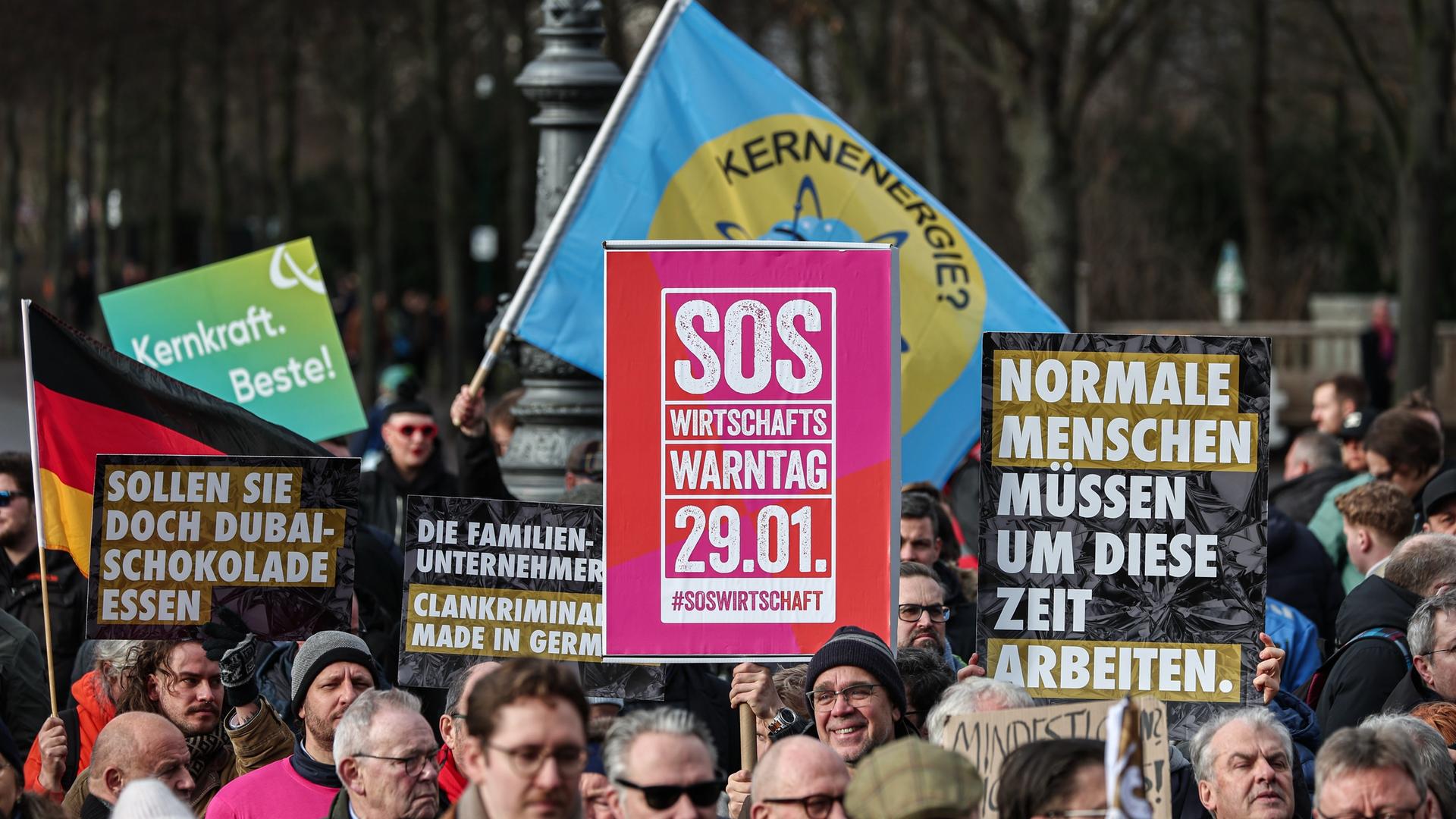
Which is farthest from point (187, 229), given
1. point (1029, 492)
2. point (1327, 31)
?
point (1029, 492)

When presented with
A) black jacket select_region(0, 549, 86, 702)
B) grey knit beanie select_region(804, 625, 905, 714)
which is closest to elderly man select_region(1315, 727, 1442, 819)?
grey knit beanie select_region(804, 625, 905, 714)

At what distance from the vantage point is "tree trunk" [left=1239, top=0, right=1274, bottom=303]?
2786 centimetres

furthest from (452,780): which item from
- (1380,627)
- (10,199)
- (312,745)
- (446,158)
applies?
(10,199)

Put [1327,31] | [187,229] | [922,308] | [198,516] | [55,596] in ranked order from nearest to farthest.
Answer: [198,516] → [55,596] → [922,308] → [1327,31] → [187,229]

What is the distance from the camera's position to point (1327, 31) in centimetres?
3062

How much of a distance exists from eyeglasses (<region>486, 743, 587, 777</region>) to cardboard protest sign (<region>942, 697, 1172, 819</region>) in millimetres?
1346

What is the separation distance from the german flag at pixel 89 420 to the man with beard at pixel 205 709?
52cm

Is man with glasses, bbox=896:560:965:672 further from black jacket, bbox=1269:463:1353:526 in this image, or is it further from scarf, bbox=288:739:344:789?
black jacket, bbox=1269:463:1353:526

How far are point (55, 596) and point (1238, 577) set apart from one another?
4.23 m

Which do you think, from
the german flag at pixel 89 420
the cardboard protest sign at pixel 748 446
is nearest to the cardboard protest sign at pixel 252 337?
the german flag at pixel 89 420

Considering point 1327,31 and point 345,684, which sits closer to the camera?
point 345,684

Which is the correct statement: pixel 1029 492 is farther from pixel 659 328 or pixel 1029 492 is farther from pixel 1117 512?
pixel 659 328

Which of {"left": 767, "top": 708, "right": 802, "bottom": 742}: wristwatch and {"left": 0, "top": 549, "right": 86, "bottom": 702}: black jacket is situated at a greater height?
{"left": 0, "top": 549, "right": 86, "bottom": 702}: black jacket

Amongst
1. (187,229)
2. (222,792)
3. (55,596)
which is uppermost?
(187,229)
